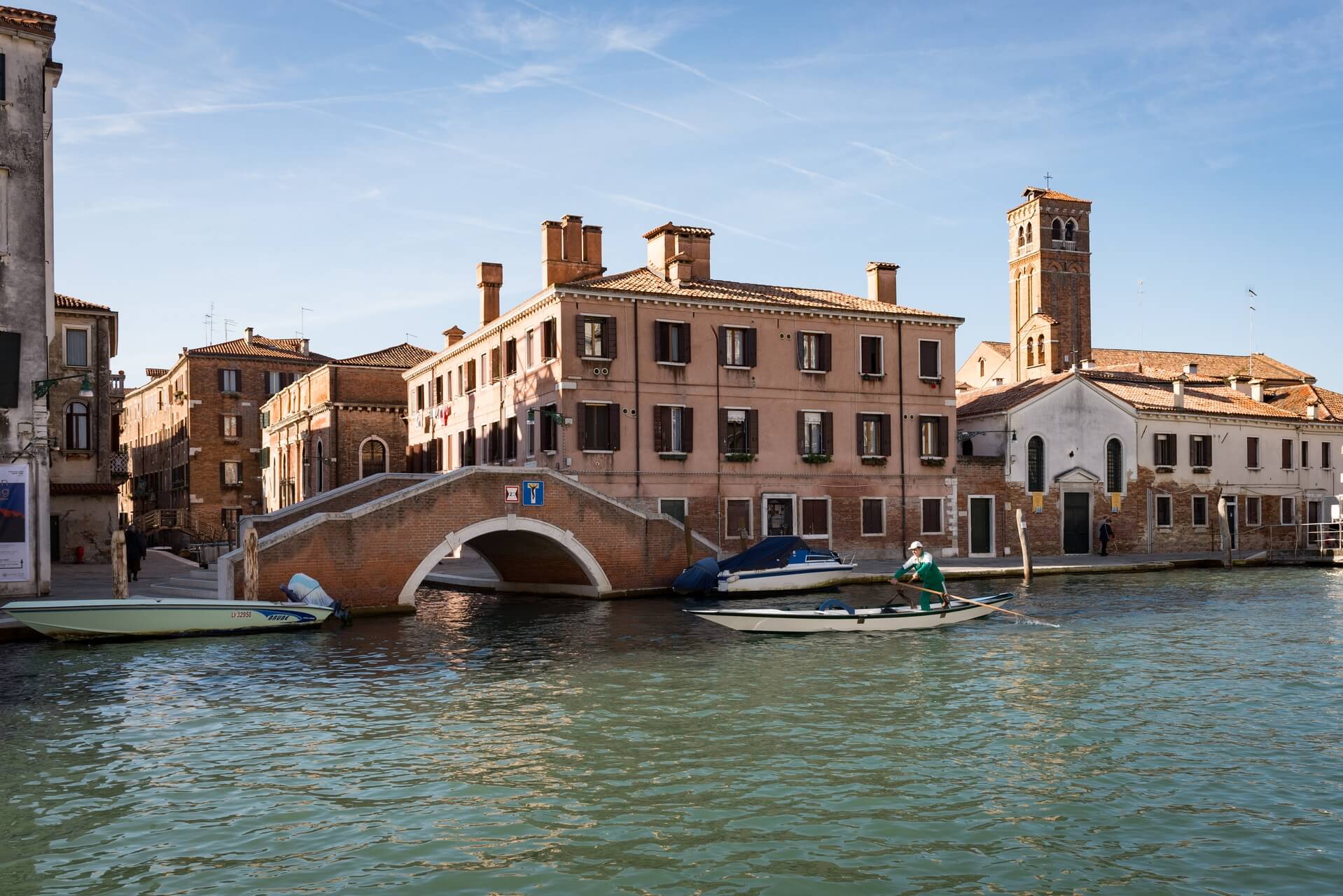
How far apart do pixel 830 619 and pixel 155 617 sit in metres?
12.8

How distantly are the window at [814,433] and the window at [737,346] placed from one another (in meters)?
2.51

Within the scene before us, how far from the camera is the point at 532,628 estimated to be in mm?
23875

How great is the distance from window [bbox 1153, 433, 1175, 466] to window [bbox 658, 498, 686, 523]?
2024cm

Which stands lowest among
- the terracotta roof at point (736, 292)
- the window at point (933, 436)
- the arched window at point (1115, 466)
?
the arched window at point (1115, 466)

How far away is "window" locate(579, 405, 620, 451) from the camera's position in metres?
32.7

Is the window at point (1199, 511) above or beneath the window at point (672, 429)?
beneath

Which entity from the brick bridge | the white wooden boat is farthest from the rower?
the brick bridge

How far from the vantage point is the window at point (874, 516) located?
36719 mm

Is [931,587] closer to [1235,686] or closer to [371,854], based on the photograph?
[1235,686]

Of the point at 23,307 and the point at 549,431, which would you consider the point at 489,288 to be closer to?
the point at 549,431

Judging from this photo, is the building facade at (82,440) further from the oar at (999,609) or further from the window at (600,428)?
the oar at (999,609)

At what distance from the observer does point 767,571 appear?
2934 cm

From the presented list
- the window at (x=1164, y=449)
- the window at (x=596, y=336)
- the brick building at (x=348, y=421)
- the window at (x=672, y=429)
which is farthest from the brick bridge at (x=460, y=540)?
the window at (x=1164, y=449)

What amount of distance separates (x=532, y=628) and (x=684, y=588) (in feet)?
19.9
